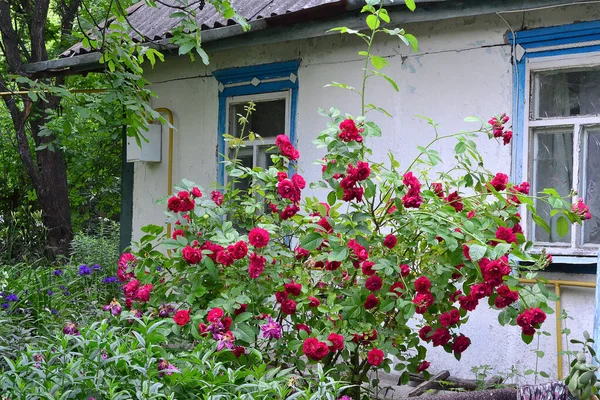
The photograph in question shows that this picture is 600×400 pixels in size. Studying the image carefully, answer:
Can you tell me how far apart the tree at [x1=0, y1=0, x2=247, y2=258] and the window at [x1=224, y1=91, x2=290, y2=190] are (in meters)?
0.75

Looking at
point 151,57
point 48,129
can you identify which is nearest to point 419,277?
point 151,57

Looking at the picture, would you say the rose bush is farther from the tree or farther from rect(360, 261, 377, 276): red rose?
the tree

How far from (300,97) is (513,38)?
195 centimetres

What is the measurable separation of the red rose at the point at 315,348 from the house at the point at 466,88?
2156mm

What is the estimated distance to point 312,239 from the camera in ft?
13.0

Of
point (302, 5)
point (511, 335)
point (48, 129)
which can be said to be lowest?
point (511, 335)

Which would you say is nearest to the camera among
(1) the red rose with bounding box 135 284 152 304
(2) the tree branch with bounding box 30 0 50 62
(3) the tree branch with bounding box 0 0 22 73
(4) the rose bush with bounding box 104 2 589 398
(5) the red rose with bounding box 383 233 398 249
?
(4) the rose bush with bounding box 104 2 589 398

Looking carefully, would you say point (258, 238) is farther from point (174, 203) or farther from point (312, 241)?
point (174, 203)

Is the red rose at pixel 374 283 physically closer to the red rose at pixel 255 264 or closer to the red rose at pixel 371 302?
the red rose at pixel 371 302

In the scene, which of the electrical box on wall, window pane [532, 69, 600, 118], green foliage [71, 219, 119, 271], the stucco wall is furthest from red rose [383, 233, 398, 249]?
green foliage [71, 219, 119, 271]

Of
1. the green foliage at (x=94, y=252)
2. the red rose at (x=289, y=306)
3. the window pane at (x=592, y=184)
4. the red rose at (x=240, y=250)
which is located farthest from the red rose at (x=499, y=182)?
the green foliage at (x=94, y=252)

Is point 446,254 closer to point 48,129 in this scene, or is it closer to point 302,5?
point 302,5

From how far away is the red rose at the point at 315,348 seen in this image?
3.70 m

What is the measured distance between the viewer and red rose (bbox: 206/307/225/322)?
3.75m
